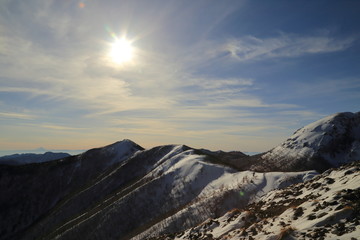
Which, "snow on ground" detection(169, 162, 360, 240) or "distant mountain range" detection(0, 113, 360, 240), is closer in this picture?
"snow on ground" detection(169, 162, 360, 240)

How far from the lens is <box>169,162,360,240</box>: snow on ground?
10.1 metres

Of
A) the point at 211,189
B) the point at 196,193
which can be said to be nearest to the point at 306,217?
the point at 211,189

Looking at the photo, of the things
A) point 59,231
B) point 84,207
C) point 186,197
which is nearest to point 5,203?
point 84,207

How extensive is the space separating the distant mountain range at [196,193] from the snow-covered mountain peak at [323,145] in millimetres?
263

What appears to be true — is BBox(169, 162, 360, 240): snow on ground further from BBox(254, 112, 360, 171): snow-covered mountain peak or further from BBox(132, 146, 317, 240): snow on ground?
BBox(254, 112, 360, 171): snow-covered mountain peak

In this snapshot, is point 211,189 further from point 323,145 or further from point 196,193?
point 323,145

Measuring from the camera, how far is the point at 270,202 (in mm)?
18641

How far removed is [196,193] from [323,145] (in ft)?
144

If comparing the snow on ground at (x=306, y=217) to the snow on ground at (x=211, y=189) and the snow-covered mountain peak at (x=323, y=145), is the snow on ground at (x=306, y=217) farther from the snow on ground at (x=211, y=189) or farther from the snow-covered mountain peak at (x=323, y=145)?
the snow-covered mountain peak at (x=323, y=145)

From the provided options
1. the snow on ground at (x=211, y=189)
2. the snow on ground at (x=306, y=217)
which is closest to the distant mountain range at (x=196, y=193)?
the snow on ground at (x=306, y=217)

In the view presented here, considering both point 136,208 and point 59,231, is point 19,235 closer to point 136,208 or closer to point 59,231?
point 59,231

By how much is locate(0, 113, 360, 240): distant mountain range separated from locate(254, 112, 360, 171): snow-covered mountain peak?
0.86ft

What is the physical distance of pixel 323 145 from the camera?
211 ft

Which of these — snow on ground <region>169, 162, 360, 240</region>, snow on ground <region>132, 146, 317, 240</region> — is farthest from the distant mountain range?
snow on ground <region>132, 146, 317, 240</region>
